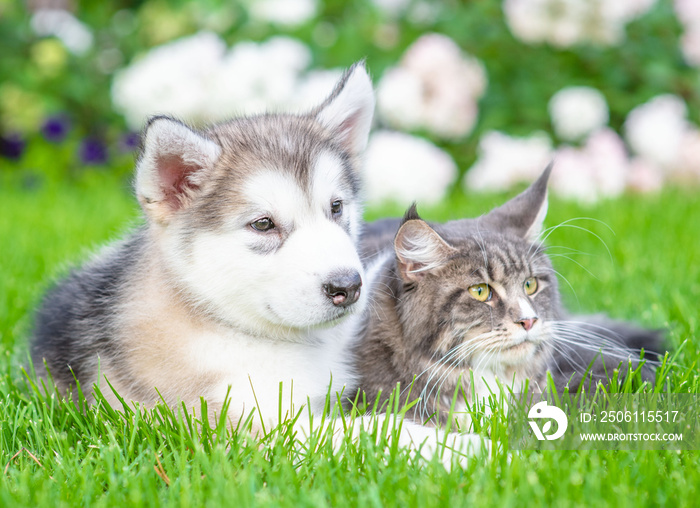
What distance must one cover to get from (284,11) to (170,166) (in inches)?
243

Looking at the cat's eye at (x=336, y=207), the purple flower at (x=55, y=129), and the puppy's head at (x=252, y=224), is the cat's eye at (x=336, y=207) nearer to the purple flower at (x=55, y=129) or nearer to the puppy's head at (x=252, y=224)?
the puppy's head at (x=252, y=224)


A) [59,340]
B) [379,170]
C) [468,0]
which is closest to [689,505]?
[59,340]

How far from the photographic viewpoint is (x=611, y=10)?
6660mm

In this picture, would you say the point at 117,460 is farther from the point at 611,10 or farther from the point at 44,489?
the point at 611,10

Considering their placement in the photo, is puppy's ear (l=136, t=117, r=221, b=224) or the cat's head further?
the cat's head

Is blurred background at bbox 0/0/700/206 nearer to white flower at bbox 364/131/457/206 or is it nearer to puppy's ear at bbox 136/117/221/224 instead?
white flower at bbox 364/131/457/206

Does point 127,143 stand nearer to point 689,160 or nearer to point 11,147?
point 11,147

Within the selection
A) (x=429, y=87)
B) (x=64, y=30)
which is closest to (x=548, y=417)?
(x=429, y=87)

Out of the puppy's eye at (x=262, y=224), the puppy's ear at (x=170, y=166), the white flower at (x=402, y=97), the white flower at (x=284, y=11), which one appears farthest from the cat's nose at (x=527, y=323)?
the white flower at (x=284, y=11)

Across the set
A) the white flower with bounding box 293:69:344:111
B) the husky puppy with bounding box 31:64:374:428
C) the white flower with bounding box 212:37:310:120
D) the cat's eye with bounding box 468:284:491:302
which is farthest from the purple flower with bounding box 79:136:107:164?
the cat's eye with bounding box 468:284:491:302

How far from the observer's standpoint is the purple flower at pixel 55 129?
8.01m

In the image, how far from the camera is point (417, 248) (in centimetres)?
275

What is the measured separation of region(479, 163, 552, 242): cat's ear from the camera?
3.06 m

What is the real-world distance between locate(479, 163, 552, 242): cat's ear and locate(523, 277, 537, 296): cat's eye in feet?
0.71
